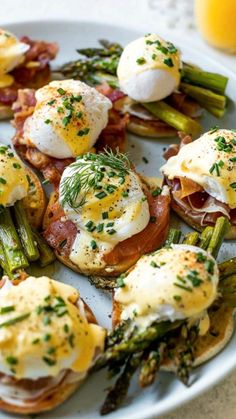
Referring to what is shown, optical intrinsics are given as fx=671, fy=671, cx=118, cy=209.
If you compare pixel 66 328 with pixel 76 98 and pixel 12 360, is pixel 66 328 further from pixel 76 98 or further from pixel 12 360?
pixel 76 98

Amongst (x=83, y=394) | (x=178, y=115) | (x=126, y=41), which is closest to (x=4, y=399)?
(x=83, y=394)

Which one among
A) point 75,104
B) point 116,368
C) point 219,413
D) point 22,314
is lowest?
point 219,413

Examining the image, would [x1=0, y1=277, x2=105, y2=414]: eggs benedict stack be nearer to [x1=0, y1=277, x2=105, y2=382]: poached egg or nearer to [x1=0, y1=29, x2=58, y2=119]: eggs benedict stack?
[x1=0, y1=277, x2=105, y2=382]: poached egg

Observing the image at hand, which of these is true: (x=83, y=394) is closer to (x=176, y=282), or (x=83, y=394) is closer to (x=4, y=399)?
(x=4, y=399)

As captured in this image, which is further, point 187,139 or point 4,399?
point 187,139

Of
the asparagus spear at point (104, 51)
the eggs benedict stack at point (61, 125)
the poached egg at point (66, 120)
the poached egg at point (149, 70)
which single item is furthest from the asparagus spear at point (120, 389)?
the asparagus spear at point (104, 51)

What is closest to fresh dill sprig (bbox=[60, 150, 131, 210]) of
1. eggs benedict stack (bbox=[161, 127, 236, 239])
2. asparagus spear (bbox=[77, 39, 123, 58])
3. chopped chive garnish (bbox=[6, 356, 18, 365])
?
eggs benedict stack (bbox=[161, 127, 236, 239])

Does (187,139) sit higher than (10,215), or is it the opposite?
(187,139)
